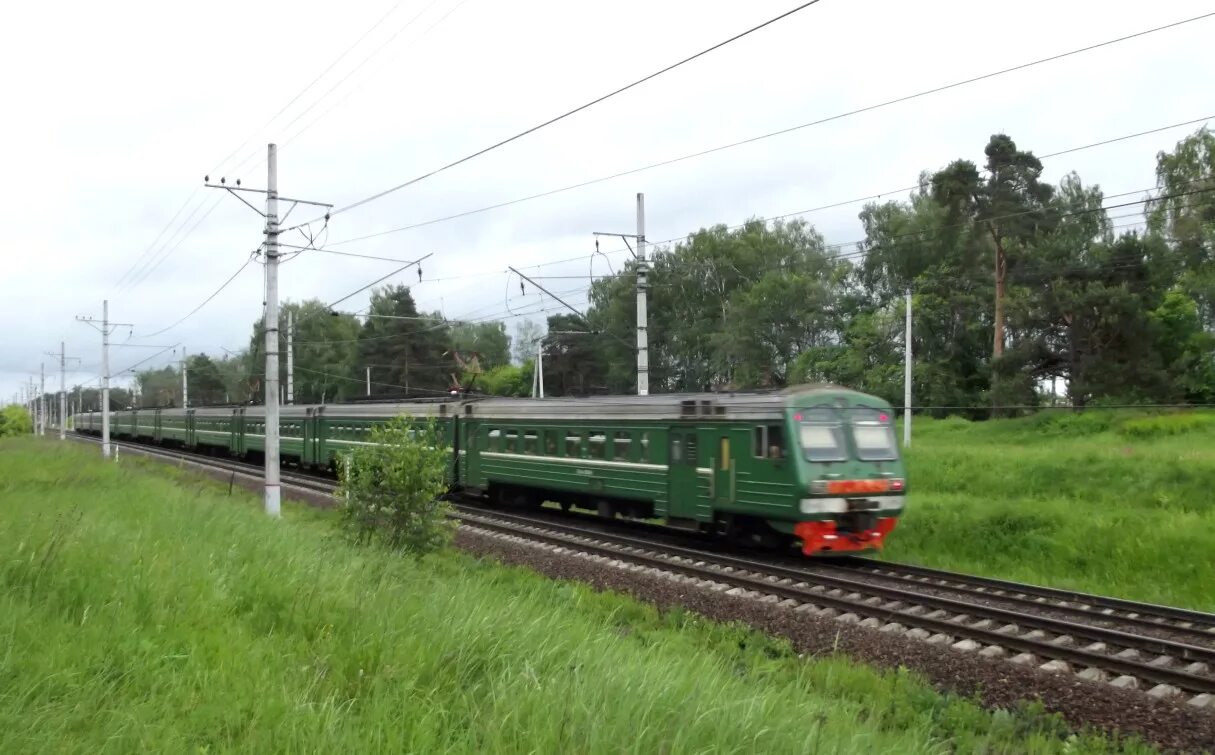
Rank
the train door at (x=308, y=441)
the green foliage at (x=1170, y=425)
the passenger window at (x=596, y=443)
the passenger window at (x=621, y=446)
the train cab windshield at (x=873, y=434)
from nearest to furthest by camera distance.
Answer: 1. the train cab windshield at (x=873, y=434)
2. the passenger window at (x=621, y=446)
3. the passenger window at (x=596, y=443)
4. the green foliage at (x=1170, y=425)
5. the train door at (x=308, y=441)

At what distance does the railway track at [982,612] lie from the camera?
8.79 m

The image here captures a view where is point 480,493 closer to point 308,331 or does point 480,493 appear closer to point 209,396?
point 308,331

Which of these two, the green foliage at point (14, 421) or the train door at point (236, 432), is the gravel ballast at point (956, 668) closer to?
the train door at point (236, 432)

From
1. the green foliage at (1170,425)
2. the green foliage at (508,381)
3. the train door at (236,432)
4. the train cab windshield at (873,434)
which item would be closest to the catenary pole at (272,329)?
the train cab windshield at (873,434)

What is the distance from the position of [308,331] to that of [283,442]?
51.3 meters

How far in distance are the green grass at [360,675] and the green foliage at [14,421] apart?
3100 inches

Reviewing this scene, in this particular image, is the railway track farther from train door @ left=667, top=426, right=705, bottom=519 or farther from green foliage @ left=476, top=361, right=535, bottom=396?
green foliage @ left=476, top=361, right=535, bottom=396

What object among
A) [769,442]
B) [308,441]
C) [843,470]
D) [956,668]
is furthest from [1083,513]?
[308,441]

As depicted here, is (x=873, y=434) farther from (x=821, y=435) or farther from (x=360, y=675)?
(x=360, y=675)

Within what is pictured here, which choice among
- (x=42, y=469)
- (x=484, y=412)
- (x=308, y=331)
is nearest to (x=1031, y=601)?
(x=484, y=412)

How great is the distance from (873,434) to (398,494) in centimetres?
744

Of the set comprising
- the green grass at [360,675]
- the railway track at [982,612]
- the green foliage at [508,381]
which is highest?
the green foliage at [508,381]

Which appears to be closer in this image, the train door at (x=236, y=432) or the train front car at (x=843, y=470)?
the train front car at (x=843, y=470)

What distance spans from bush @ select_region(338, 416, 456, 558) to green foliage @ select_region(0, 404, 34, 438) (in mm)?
74619
